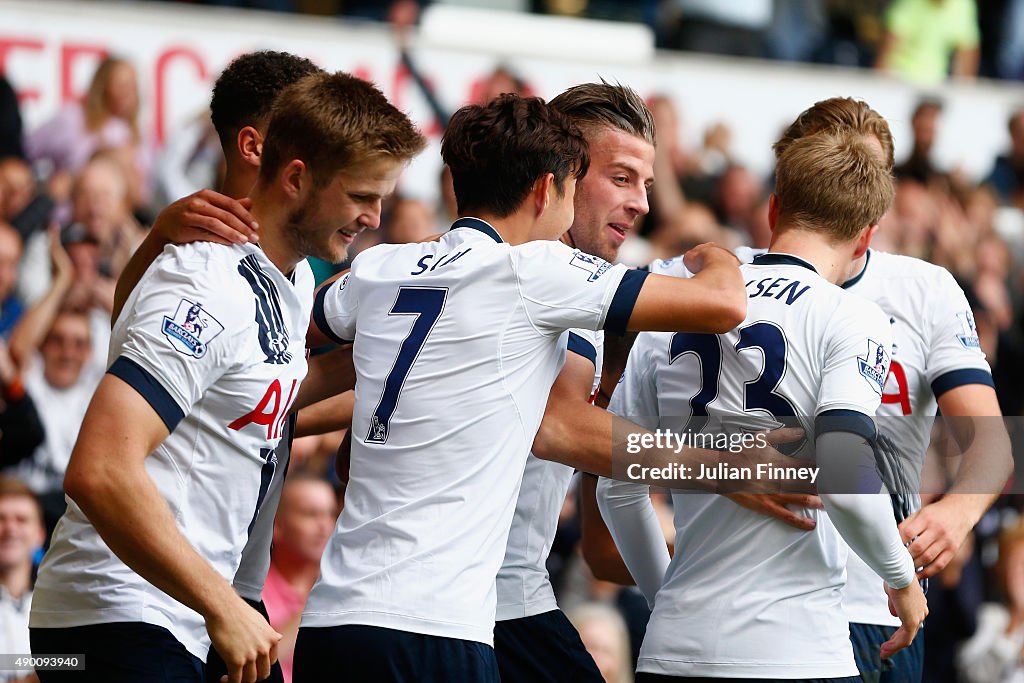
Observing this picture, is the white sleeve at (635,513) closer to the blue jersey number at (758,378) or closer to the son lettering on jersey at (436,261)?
the blue jersey number at (758,378)

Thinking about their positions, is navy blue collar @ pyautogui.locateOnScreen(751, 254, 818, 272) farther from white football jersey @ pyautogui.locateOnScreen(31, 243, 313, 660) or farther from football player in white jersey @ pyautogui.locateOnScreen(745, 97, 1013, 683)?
white football jersey @ pyautogui.locateOnScreen(31, 243, 313, 660)

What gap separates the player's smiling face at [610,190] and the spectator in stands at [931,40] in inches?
325

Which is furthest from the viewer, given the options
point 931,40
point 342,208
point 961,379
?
point 931,40

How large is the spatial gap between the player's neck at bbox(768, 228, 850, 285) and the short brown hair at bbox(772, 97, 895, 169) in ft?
2.11

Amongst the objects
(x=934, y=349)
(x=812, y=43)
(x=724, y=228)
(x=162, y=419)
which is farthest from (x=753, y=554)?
(x=812, y=43)

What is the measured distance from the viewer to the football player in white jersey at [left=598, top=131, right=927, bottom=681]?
3.16m

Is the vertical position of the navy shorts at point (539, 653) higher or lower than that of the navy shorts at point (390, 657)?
lower

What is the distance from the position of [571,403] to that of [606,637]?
14.4 ft

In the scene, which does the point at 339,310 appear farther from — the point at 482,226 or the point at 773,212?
the point at 773,212

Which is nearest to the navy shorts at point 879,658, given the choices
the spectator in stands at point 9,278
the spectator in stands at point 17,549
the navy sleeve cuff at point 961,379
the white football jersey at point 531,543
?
the navy sleeve cuff at point 961,379

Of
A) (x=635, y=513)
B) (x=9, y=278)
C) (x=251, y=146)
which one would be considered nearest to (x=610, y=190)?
(x=635, y=513)

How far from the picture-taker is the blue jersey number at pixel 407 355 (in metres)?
3.04

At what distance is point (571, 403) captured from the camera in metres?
3.40

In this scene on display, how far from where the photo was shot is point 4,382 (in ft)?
23.1
